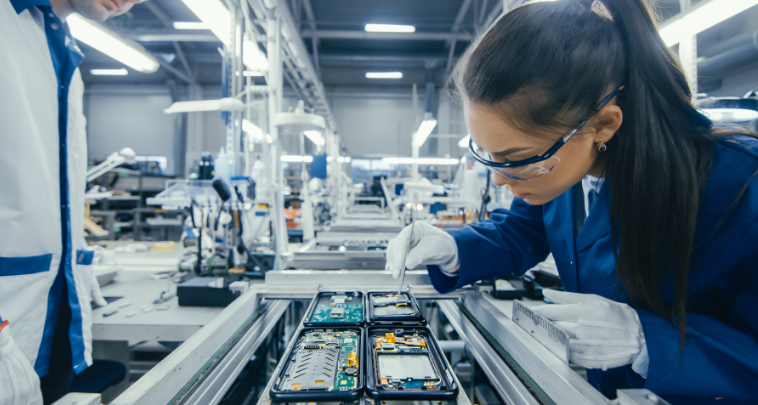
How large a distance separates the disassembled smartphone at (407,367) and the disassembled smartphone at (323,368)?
3 cm

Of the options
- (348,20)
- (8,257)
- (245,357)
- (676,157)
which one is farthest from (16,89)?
(348,20)

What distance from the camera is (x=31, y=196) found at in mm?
902

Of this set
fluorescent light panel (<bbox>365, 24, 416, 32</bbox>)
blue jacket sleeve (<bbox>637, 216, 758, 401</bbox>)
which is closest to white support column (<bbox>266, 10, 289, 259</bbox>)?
blue jacket sleeve (<bbox>637, 216, 758, 401</bbox>)

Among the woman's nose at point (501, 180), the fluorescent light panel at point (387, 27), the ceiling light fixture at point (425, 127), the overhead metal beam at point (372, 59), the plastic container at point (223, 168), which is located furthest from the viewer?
the overhead metal beam at point (372, 59)

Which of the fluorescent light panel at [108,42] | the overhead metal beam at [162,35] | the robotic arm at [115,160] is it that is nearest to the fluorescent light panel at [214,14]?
the fluorescent light panel at [108,42]

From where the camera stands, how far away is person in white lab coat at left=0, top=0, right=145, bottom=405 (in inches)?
33.8

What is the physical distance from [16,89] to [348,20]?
25.0 ft

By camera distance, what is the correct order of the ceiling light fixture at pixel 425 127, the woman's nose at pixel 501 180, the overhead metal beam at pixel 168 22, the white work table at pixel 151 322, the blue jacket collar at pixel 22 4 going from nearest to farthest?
the woman's nose at pixel 501 180 < the blue jacket collar at pixel 22 4 < the white work table at pixel 151 322 < the ceiling light fixture at pixel 425 127 < the overhead metal beam at pixel 168 22

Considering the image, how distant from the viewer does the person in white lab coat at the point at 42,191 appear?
859mm

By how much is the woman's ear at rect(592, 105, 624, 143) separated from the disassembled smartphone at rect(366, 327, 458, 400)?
57 centimetres

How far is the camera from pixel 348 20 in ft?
24.5

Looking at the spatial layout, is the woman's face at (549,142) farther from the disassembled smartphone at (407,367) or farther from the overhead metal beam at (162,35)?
the overhead metal beam at (162,35)

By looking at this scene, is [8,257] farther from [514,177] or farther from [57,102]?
[514,177]

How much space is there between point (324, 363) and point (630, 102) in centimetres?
80
